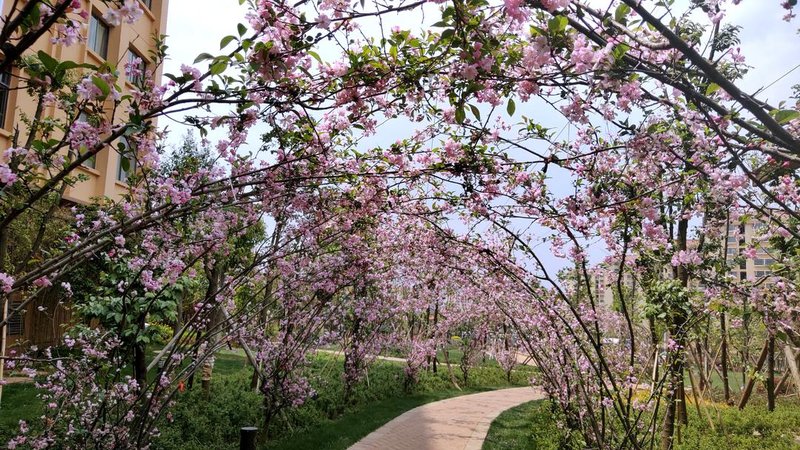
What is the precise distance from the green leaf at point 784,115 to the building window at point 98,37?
1500 centimetres

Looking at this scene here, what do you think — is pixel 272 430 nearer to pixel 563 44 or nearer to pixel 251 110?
pixel 251 110

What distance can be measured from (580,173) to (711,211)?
124 centimetres

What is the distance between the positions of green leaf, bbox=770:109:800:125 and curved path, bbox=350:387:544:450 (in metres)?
6.09

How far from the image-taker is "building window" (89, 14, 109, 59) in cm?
1327

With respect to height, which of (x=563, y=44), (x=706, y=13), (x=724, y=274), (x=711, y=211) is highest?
(x=706, y=13)

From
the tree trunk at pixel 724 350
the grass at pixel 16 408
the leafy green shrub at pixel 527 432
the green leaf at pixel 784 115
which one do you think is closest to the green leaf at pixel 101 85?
the green leaf at pixel 784 115

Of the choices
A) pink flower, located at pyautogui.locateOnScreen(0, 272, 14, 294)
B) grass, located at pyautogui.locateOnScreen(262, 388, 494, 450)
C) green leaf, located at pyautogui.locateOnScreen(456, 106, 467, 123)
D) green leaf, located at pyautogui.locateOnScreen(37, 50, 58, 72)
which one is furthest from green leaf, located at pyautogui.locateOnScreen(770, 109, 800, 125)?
grass, located at pyautogui.locateOnScreen(262, 388, 494, 450)

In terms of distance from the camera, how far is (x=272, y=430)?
24.1 feet

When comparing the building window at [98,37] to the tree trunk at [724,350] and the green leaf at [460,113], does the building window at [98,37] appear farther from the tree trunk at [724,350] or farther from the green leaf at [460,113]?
the tree trunk at [724,350]

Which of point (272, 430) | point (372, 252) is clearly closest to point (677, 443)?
point (372, 252)

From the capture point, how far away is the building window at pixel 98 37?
13.3 m

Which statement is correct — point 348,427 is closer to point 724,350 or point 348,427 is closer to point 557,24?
point 724,350

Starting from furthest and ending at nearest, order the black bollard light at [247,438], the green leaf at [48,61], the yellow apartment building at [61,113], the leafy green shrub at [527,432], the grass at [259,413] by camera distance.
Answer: the yellow apartment building at [61,113] < the leafy green shrub at [527,432] < the grass at [259,413] < the black bollard light at [247,438] < the green leaf at [48,61]

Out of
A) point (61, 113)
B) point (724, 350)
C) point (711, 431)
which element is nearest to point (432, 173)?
point (711, 431)
